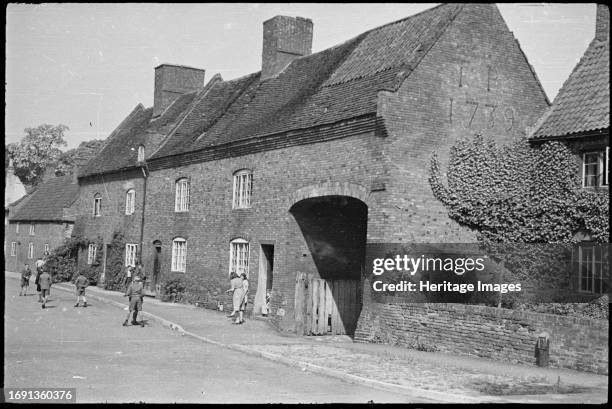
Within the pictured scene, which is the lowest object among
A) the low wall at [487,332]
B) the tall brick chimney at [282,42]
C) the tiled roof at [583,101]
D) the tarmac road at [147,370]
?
the tarmac road at [147,370]

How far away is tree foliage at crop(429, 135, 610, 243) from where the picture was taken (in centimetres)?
1820

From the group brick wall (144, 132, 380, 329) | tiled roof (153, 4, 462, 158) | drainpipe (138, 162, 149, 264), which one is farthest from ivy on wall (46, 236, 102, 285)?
tiled roof (153, 4, 462, 158)

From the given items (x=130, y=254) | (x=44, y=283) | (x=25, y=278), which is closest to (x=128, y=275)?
(x=130, y=254)

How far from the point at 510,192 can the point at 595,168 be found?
215cm

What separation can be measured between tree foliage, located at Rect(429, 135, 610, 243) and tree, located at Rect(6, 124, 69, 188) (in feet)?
163

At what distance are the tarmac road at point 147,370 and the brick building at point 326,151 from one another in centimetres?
A: 469

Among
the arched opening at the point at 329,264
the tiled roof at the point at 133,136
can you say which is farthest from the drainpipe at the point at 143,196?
the arched opening at the point at 329,264

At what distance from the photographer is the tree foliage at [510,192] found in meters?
18.2

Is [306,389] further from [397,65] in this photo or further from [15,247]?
[15,247]

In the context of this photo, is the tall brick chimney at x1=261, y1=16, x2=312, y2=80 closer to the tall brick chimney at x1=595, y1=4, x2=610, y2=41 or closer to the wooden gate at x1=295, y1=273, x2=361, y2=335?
the wooden gate at x1=295, y1=273, x2=361, y2=335

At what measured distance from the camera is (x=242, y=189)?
24.6m

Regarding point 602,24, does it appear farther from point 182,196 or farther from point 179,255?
point 179,255

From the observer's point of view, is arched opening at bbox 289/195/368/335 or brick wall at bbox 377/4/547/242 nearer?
brick wall at bbox 377/4/547/242

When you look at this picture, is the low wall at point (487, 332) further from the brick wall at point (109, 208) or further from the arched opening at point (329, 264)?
the brick wall at point (109, 208)
